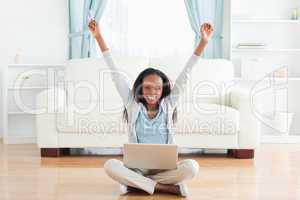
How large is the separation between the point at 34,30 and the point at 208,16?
1.82 m

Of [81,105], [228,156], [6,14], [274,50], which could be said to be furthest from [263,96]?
[6,14]

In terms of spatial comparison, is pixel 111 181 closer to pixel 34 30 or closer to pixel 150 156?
pixel 150 156

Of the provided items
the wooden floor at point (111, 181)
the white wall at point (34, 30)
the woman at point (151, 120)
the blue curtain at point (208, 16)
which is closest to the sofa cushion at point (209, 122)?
the wooden floor at point (111, 181)

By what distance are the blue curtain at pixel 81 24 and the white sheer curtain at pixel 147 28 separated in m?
0.13

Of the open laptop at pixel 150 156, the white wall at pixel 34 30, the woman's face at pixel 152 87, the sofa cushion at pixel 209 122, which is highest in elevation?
the white wall at pixel 34 30

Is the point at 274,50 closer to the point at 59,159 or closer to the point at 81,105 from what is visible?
the point at 81,105

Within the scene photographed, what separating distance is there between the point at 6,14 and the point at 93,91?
1418mm

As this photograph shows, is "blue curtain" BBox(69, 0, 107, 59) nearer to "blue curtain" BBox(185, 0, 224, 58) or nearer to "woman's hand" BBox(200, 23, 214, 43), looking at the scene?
"blue curtain" BBox(185, 0, 224, 58)

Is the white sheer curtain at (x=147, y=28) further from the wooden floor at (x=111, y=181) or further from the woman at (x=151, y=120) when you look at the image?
the woman at (x=151, y=120)

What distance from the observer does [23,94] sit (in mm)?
5449

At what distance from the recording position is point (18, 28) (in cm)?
552

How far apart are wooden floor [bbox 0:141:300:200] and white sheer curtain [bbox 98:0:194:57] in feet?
4.88

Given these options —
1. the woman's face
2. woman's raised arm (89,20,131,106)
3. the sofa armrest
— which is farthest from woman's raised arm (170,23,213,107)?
the sofa armrest

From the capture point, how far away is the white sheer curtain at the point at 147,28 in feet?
18.0
